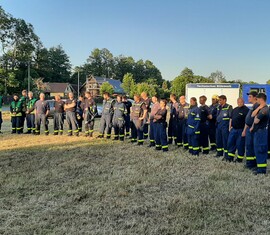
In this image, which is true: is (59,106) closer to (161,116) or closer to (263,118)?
(161,116)

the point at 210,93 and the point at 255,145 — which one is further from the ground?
the point at 210,93

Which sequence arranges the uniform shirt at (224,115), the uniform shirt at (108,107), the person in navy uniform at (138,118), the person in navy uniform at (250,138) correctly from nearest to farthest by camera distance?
the person in navy uniform at (250,138), the uniform shirt at (224,115), the person in navy uniform at (138,118), the uniform shirt at (108,107)

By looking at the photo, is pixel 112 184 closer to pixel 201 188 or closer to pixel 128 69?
pixel 201 188

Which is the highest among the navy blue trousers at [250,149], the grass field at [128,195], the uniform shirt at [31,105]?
the uniform shirt at [31,105]

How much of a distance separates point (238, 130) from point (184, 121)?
2478mm

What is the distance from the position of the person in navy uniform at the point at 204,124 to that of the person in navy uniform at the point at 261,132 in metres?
2.57

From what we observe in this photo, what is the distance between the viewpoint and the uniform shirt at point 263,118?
7170mm

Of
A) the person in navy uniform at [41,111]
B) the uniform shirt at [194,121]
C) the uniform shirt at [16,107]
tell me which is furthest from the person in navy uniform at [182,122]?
the uniform shirt at [16,107]

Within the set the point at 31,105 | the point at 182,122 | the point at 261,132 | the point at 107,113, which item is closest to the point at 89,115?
the point at 107,113

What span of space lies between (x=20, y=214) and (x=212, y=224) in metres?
2.73

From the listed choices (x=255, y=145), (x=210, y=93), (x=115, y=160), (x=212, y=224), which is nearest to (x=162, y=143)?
(x=115, y=160)

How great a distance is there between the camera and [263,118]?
7195 mm

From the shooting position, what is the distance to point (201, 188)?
6148mm

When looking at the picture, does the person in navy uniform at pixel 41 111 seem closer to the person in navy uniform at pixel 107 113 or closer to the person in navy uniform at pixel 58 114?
the person in navy uniform at pixel 58 114
